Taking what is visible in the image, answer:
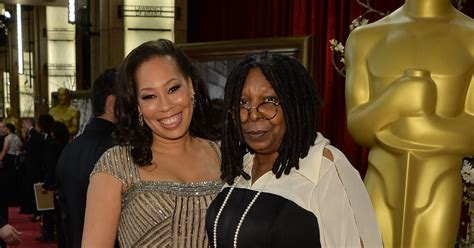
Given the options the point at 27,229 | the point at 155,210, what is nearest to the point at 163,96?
the point at 155,210

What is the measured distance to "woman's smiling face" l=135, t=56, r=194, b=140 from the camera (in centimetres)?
232

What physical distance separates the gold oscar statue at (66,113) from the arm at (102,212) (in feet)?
21.4

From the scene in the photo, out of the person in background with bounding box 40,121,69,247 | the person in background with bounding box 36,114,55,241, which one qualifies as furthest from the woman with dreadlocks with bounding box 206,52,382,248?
the person in background with bounding box 36,114,55,241

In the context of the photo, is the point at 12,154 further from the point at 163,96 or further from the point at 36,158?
the point at 163,96

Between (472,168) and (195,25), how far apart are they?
5116mm

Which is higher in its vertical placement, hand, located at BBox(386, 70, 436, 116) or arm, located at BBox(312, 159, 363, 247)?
hand, located at BBox(386, 70, 436, 116)

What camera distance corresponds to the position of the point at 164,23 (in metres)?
8.35

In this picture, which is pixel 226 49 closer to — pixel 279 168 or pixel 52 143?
pixel 52 143

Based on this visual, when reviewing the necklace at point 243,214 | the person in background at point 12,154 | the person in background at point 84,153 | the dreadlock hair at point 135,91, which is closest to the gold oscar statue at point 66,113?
the person in background at point 12,154

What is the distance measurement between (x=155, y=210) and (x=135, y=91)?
0.40m

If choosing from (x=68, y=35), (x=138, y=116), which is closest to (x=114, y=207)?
(x=138, y=116)

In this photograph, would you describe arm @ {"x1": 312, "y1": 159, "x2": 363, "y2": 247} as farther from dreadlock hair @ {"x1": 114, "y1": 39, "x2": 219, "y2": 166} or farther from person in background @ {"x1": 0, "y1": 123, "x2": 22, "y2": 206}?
person in background @ {"x1": 0, "y1": 123, "x2": 22, "y2": 206}

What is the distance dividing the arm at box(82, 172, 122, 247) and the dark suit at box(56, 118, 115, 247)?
132 cm

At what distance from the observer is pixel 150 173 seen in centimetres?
236
